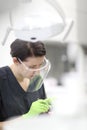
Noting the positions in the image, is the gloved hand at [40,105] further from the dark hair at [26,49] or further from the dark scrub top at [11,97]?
the dark hair at [26,49]

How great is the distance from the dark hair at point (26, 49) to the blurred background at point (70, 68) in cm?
8

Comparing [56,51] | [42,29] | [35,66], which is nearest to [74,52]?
[56,51]

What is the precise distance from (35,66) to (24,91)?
12 centimetres

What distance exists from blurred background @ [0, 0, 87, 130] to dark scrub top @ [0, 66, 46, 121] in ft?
0.64

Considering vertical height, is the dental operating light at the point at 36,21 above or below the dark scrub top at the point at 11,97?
above

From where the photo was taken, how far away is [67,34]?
996 mm

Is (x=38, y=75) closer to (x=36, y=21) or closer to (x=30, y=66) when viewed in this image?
(x=30, y=66)

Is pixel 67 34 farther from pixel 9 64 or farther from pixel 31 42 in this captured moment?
pixel 9 64

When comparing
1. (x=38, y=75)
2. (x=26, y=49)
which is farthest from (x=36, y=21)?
(x=38, y=75)

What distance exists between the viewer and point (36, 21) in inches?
41.3

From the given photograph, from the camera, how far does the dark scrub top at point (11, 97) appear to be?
1.17 metres

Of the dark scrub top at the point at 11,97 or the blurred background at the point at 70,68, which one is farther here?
the dark scrub top at the point at 11,97

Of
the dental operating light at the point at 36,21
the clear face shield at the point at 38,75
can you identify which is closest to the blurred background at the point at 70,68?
the dental operating light at the point at 36,21

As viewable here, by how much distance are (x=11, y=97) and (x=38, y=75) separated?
0.15 m
